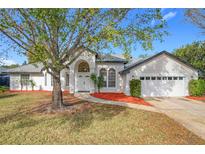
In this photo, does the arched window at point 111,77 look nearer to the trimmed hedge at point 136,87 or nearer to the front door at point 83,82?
the front door at point 83,82

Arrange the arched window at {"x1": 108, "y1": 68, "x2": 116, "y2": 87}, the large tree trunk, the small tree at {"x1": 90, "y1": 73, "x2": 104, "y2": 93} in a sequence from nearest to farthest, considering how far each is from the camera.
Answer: the large tree trunk → the small tree at {"x1": 90, "y1": 73, "x2": 104, "y2": 93} → the arched window at {"x1": 108, "y1": 68, "x2": 116, "y2": 87}

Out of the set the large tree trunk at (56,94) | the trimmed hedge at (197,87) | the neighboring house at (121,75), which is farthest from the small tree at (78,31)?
the trimmed hedge at (197,87)

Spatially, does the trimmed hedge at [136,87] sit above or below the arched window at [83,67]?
below

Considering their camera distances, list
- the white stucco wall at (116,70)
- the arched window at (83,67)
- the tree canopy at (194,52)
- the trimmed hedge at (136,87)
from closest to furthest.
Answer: the trimmed hedge at (136,87), the white stucco wall at (116,70), the arched window at (83,67), the tree canopy at (194,52)

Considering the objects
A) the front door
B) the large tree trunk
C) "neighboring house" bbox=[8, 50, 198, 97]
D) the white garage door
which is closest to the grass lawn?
the large tree trunk

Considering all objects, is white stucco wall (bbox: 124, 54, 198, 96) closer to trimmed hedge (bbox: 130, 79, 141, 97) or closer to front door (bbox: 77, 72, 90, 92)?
trimmed hedge (bbox: 130, 79, 141, 97)

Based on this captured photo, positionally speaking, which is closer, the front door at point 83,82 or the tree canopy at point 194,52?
the front door at point 83,82

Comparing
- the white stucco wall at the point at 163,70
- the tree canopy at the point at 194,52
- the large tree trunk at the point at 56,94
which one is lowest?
the large tree trunk at the point at 56,94

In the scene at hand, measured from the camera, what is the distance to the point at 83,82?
23.1 m

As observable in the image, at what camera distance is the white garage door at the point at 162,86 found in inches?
773

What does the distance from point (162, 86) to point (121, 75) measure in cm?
496

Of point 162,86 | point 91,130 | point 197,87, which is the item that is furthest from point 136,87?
point 91,130

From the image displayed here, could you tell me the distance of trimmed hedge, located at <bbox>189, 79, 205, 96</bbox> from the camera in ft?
62.5
